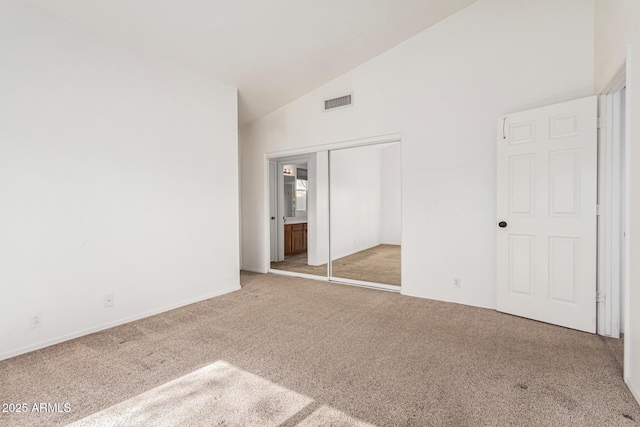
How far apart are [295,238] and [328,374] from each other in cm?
458

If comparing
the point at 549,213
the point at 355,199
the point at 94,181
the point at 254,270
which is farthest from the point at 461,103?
the point at 254,270

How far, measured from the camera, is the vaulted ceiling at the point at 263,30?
2797 millimetres

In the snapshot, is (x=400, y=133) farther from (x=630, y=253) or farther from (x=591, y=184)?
(x=630, y=253)

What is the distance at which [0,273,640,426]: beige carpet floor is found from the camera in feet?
Result: 5.60

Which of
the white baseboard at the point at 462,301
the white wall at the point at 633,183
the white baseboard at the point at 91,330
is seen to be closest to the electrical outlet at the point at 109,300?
the white baseboard at the point at 91,330

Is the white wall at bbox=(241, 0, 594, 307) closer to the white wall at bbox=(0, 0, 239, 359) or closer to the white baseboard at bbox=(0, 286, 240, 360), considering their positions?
the white wall at bbox=(0, 0, 239, 359)

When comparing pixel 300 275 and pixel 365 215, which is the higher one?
pixel 365 215

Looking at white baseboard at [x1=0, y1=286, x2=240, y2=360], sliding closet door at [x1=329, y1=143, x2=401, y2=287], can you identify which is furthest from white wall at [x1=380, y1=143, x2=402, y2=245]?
white baseboard at [x1=0, y1=286, x2=240, y2=360]

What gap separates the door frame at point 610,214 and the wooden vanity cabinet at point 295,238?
4848mm

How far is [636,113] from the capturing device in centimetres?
184

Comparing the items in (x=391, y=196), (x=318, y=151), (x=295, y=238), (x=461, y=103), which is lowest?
(x=295, y=238)

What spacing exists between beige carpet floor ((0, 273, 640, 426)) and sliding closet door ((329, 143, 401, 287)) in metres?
1.77

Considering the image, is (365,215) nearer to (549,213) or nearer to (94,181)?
(549,213)

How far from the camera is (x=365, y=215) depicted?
297 inches
